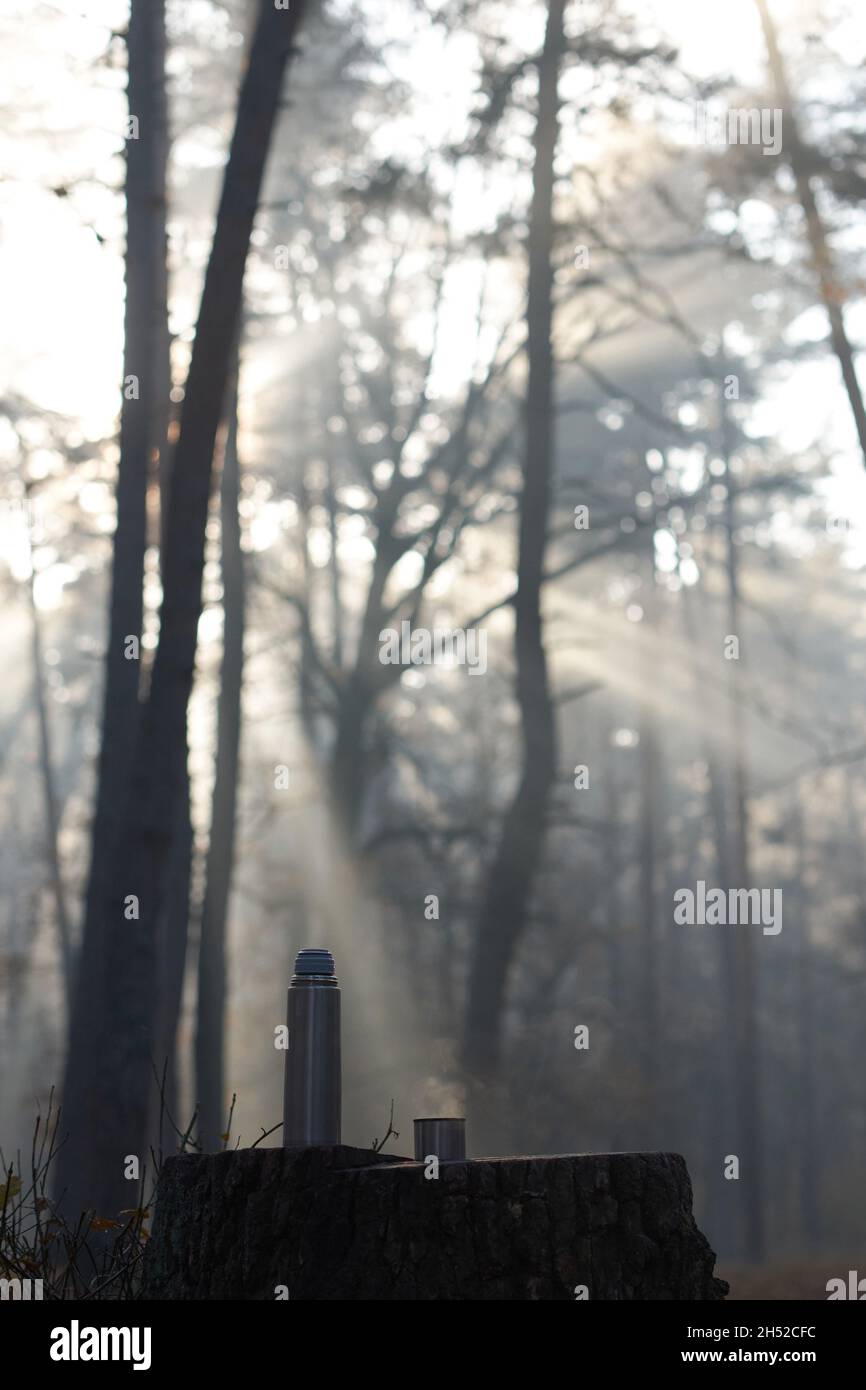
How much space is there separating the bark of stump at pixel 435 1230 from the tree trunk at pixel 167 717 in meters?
3.65

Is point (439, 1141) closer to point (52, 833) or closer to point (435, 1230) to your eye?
point (435, 1230)

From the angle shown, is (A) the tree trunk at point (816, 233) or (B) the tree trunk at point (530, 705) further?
(B) the tree trunk at point (530, 705)

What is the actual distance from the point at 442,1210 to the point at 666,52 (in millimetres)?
11853

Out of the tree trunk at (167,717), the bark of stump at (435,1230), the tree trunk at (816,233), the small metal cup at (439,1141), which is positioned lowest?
the bark of stump at (435,1230)

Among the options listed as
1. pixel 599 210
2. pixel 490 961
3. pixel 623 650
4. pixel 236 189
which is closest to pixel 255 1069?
pixel 623 650

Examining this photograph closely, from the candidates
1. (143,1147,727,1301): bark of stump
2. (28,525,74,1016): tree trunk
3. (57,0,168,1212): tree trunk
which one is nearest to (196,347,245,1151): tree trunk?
(57,0,168,1212): tree trunk

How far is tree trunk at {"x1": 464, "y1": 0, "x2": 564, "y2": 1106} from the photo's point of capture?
47.3ft

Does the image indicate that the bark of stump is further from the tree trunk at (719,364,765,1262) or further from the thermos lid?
the tree trunk at (719,364,765,1262)

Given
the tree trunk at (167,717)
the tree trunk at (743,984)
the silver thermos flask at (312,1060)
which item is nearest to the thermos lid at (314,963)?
the silver thermos flask at (312,1060)

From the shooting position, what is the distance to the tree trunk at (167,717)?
7.56m

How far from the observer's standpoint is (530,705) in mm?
14656

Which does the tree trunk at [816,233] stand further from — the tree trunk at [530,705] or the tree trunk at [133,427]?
the tree trunk at [133,427]

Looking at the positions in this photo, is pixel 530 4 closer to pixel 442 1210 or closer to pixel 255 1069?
pixel 442 1210

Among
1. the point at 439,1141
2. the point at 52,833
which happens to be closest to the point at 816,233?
the point at 439,1141
